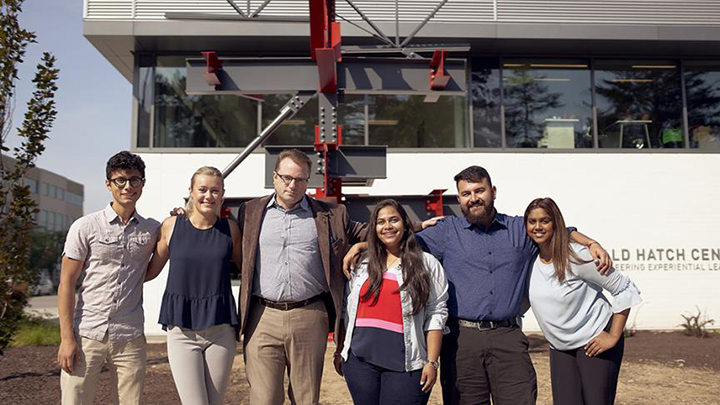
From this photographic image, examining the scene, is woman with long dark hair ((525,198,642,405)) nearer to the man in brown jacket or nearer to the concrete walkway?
the man in brown jacket

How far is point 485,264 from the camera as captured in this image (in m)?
3.32

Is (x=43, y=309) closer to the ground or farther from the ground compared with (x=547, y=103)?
closer to the ground

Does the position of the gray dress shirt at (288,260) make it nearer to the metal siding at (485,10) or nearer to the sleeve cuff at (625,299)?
the sleeve cuff at (625,299)

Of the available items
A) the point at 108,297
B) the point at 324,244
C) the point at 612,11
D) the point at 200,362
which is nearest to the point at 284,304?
the point at 324,244

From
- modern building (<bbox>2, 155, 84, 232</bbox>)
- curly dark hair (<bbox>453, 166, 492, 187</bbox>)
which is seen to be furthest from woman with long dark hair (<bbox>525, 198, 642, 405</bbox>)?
modern building (<bbox>2, 155, 84, 232</bbox>)

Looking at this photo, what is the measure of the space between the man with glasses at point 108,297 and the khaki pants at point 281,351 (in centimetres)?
68

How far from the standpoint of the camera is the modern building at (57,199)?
279 ft

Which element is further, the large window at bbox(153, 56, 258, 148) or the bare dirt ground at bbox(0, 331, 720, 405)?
the large window at bbox(153, 56, 258, 148)

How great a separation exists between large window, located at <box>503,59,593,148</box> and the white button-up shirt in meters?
9.17

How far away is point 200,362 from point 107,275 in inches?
29.4

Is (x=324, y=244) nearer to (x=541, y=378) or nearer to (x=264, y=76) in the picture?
(x=264, y=76)

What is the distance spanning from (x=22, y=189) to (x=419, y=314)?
550 centimetres

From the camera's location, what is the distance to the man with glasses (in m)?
3.10

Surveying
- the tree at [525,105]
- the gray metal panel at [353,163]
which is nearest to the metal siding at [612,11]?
the tree at [525,105]
